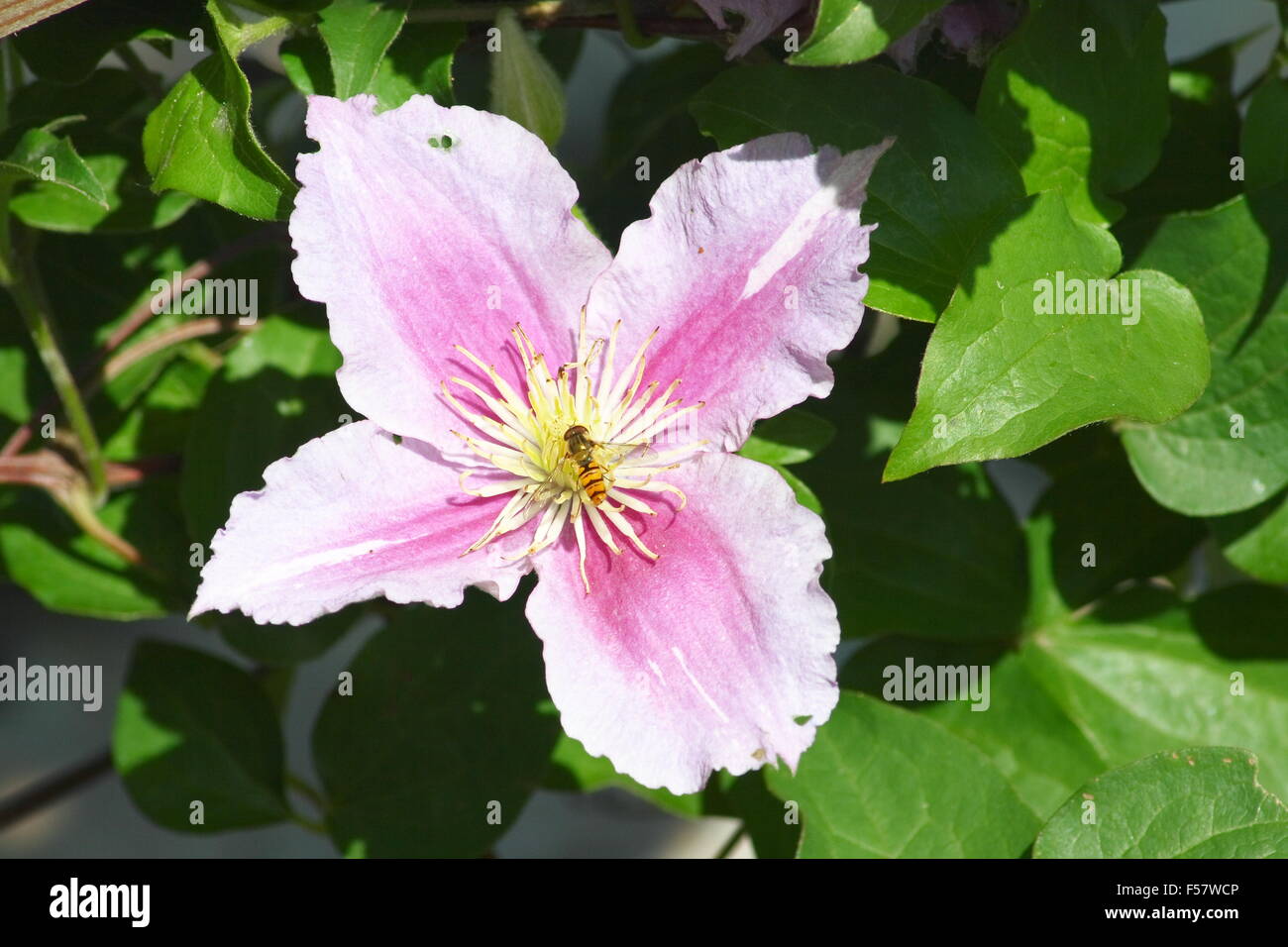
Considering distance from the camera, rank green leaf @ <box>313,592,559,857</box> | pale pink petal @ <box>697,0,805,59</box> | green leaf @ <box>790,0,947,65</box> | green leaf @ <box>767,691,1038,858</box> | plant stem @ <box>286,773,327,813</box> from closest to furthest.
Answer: green leaf @ <box>790,0,947,65</box> < pale pink petal @ <box>697,0,805,59</box> < green leaf @ <box>767,691,1038,858</box> < green leaf @ <box>313,592,559,857</box> < plant stem @ <box>286,773,327,813</box>

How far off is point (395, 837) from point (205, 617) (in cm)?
20

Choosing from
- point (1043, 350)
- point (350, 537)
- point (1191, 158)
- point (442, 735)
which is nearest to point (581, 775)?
point (442, 735)

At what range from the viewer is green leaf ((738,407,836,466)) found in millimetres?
659

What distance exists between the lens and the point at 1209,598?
879mm

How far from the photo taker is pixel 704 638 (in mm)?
593

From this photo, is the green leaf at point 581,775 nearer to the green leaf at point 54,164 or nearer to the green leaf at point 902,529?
the green leaf at point 902,529

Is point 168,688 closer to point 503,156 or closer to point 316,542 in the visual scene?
point 316,542

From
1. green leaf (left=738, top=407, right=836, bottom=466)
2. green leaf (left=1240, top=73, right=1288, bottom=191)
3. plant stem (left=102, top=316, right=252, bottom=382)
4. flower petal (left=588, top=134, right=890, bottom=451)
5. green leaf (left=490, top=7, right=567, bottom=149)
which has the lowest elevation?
green leaf (left=738, top=407, right=836, bottom=466)

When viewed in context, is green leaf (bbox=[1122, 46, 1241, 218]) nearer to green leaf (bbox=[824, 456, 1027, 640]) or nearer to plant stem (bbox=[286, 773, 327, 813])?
green leaf (bbox=[824, 456, 1027, 640])

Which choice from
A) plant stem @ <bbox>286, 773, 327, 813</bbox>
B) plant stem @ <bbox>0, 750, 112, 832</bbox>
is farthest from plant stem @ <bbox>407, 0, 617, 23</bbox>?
plant stem @ <bbox>0, 750, 112, 832</bbox>

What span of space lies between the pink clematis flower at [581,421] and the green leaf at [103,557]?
0.28 metres

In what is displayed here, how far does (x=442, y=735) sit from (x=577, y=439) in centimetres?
31

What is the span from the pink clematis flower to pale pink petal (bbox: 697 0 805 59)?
2.8 inches
